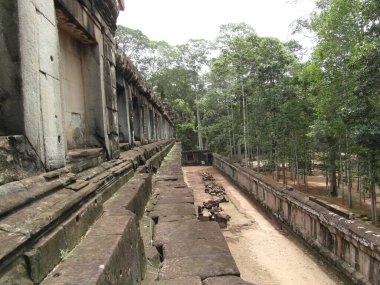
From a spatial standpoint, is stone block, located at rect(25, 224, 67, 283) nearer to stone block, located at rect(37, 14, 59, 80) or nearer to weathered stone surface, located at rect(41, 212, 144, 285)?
weathered stone surface, located at rect(41, 212, 144, 285)

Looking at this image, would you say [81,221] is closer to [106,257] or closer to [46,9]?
[106,257]

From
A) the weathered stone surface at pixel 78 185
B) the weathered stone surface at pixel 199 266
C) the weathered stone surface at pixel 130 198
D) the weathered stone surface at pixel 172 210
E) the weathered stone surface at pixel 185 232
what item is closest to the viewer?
the weathered stone surface at pixel 199 266

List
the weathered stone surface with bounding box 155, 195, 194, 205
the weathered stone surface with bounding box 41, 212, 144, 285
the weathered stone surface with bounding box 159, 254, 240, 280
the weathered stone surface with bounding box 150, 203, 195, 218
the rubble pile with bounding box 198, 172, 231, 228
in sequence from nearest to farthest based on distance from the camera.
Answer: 1. the weathered stone surface with bounding box 41, 212, 144, 285
2. the weathered stone surface with bounding box 159, 254, 240, 280
3. the weathered stone surface with bounding box 150, 203, 195, 218
4. the weathered stone surface with bounding box 155, 195, 194, 205
5. the rubble pile with bounding box 198, 172, 231, 228

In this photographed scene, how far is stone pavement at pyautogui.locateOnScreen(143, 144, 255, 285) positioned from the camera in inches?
78.3

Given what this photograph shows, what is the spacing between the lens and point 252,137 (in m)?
19.5

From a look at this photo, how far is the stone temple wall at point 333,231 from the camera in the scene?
5.16m

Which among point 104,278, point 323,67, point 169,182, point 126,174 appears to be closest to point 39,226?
point 104,278

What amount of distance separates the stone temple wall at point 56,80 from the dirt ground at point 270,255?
4.43m

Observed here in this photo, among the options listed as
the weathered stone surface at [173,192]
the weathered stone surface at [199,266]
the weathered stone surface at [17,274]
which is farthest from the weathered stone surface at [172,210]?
the weathered stone surface at [17,274]

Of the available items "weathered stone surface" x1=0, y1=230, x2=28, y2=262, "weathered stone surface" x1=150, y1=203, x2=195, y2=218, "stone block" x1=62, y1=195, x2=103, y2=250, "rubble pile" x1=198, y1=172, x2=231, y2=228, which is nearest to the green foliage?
"rubble pile" x1=198, y1=172, x2=231, y2=228

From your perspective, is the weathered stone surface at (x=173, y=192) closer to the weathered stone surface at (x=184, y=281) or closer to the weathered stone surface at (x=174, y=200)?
the weathered stone surface at (x=174, y=200)

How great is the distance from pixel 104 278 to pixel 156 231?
141 cm

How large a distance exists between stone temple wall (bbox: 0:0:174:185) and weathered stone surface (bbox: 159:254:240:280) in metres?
1.10

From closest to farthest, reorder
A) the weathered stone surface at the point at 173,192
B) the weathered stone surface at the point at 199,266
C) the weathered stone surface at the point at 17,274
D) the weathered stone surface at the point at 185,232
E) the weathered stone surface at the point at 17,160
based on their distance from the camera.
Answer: the weathered stone surface at the point at 17,274
the weathered stone surface at the point at 17,160
the weathered stone surface at the point at 199,266
the weathered stone surface at the point at 185,232
the weathered stone surface at the point at 173,192
